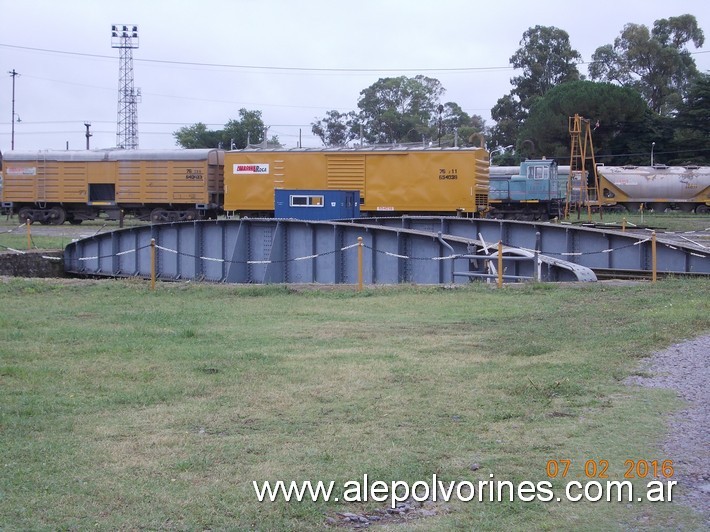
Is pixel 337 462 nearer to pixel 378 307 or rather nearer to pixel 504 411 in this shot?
pixel 504 411

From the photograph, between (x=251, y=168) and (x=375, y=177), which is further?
(x=251, y=168)

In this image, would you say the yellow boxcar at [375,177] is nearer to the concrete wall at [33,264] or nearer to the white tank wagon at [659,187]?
the concrete wall at [33,264]

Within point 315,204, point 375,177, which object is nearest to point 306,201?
point 315,204

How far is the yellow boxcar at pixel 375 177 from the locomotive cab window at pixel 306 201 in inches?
221

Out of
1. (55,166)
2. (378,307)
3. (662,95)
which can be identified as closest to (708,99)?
(662,95)

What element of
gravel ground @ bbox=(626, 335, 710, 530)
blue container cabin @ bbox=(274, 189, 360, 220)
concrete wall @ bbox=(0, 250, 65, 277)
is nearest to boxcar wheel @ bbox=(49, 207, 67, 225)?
blue container cabin @ bbox=(274, 189, 360, 220)

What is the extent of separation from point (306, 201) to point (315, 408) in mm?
24018

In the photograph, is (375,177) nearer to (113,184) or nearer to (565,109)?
(113,184)

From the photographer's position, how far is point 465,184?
120 ft

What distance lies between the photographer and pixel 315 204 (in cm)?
3184

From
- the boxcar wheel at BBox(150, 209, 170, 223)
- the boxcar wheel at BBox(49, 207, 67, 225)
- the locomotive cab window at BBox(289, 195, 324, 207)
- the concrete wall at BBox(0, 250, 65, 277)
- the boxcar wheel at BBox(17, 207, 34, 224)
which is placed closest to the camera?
the concrete wall at BBox(0, 250, 65, 277)

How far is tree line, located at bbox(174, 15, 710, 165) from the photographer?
80.2 meters

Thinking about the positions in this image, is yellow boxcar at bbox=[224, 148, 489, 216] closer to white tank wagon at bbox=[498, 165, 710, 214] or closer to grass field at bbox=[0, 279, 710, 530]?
grass field at bbox=[0, 279, 710, 530]

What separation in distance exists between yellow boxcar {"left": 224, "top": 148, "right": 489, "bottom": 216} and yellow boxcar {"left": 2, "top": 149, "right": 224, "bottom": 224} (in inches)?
118
